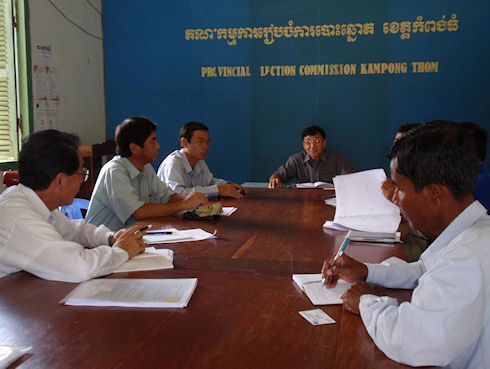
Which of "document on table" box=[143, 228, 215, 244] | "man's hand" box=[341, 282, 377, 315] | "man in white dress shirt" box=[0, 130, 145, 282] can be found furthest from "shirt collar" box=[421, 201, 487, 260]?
"document on table" box=[143, 228, 215, 244]

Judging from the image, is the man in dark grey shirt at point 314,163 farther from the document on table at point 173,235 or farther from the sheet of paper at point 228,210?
the document on table at point 173,235

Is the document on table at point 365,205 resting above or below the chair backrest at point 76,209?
above

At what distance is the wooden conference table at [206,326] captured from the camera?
0.99 m

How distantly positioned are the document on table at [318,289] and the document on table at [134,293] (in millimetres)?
310

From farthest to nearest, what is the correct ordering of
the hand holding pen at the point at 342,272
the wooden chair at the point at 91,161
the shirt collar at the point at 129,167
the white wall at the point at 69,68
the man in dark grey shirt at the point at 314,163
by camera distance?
the man in dark grey shirt at the point at 314,163 < the white wall at the point at 69,68 < the wooden chair at the point at 91,161 < the shirt collar at the point at 129,167 < the hand holding pen at the point at 342,272

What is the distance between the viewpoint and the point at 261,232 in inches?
86.3

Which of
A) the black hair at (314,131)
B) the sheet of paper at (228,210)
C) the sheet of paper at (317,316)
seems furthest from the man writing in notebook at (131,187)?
the black hair at (314,131)

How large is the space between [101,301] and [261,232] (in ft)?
3.33

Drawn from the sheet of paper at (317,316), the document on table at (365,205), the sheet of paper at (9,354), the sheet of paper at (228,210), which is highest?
the document on table at (365,205)

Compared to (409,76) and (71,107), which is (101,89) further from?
(409,76)

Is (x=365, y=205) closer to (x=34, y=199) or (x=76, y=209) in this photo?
(x=34, y=199)

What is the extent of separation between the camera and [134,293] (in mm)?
1346

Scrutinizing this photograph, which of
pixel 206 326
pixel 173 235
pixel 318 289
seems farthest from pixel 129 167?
pixel 206 326

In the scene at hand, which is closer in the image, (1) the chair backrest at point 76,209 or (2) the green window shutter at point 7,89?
(1) the chair backrest at point 76,209
